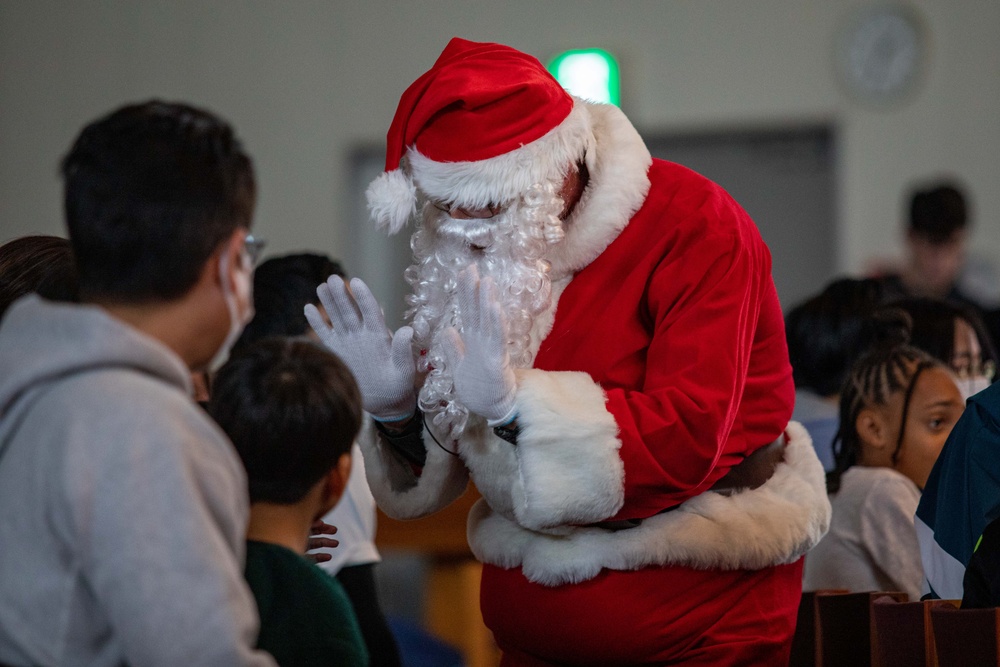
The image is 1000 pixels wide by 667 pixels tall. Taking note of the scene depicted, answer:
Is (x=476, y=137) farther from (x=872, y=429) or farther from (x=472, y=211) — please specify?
(x=872, y=429)

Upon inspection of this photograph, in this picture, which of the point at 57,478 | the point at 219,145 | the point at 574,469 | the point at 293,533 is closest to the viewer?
the point at 57,478

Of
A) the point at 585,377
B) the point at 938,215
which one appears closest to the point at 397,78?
the point at 938,215

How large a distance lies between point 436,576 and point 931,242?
218cm

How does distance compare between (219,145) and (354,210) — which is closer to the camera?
(219,145)

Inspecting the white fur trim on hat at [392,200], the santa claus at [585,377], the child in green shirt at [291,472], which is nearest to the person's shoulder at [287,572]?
the child in green shirt at [291,472]

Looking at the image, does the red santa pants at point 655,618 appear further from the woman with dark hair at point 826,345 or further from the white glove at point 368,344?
the woman with dark hair at point 826,345

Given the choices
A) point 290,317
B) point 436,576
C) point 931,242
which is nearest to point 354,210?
point 436,576

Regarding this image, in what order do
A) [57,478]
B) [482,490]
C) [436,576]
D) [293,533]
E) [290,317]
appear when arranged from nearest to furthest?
[57,478] < [293,533] < [482,490] < [290,317] < [436,576]

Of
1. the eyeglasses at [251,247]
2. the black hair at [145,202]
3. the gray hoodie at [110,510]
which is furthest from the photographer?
the eyeglasses at [251,247]

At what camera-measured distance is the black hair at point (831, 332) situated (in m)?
2.53

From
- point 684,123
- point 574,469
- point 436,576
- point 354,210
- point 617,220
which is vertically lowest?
point 436,576

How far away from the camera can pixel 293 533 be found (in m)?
1.38

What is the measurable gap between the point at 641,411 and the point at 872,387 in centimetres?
91

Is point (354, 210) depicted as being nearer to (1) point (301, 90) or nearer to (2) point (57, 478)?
(1) point (301, 90)
